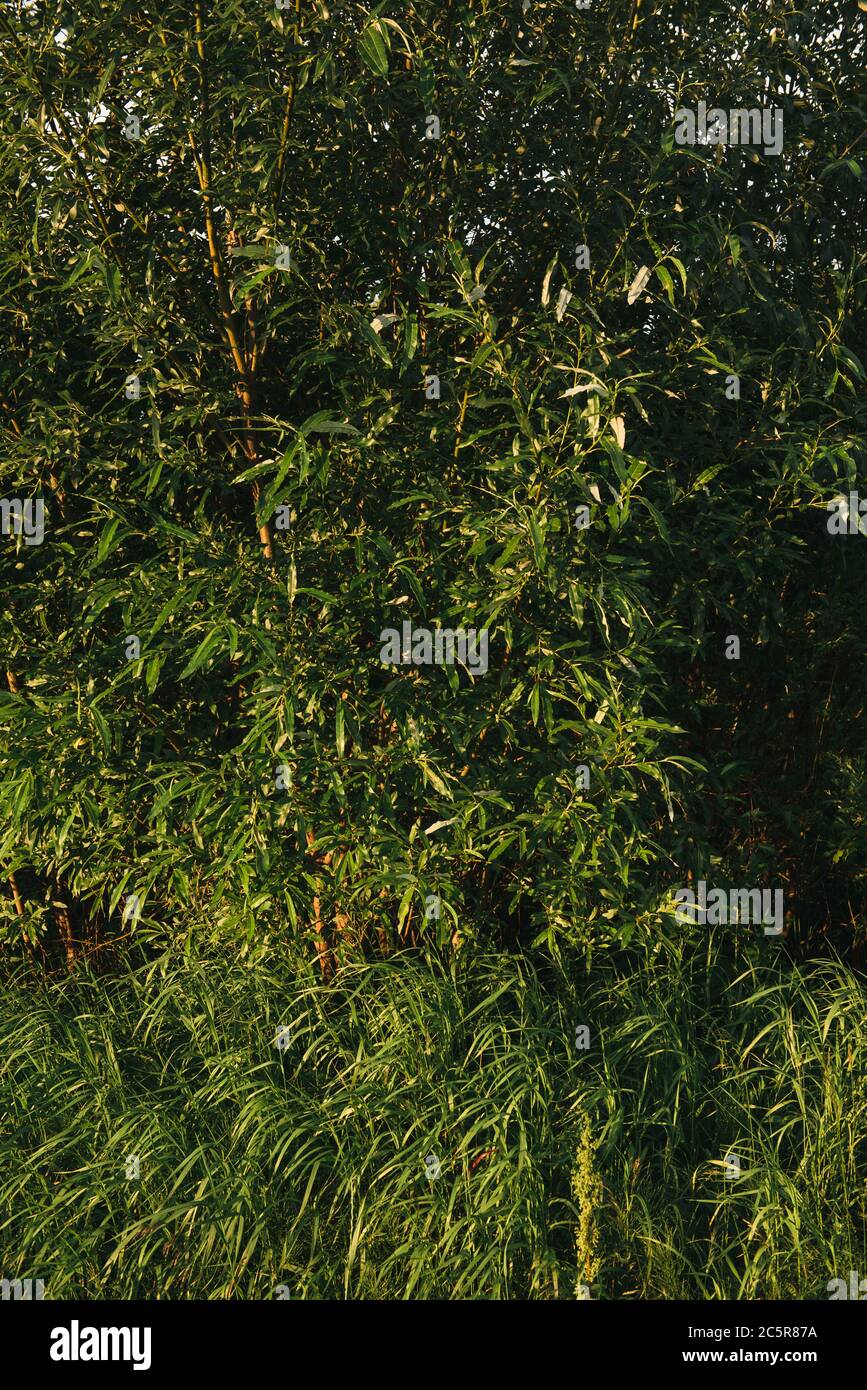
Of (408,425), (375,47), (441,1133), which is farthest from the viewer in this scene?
(408,425)

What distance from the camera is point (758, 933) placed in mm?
4055

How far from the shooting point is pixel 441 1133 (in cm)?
317

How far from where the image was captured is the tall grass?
2926 millimetres

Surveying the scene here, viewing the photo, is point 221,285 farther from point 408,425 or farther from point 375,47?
point 375,47

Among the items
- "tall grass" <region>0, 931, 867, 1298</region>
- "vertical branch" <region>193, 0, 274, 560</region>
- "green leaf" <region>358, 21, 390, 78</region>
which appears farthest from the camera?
"vertical branch" <region>193, 0, 274, 560</region>

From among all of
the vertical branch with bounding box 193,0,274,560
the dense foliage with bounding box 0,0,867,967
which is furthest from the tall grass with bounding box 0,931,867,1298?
the vertical branch with bounding box 193,0,274,560

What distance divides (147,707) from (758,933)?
2.10 m

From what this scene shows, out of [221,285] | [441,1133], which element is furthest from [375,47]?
[441,1133]

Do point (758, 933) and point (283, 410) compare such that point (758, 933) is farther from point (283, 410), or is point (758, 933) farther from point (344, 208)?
point (344, 208)

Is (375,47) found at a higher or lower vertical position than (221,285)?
higher

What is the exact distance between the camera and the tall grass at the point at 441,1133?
115 inches

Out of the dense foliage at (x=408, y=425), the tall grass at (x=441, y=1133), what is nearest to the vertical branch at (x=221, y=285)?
the dense foliage at (x=408, y=425)

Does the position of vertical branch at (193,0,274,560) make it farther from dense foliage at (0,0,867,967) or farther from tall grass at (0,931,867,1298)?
tall grass at (0,931,867,1298)
